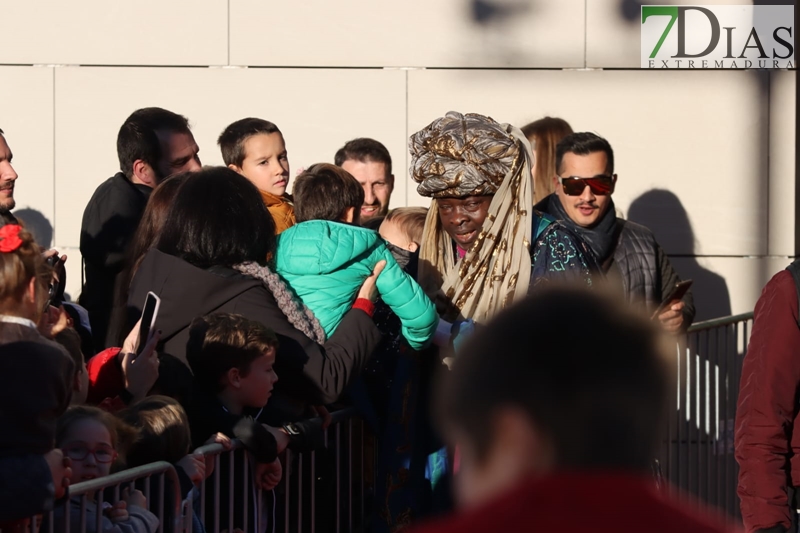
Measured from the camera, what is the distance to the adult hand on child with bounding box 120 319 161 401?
13.3 feet

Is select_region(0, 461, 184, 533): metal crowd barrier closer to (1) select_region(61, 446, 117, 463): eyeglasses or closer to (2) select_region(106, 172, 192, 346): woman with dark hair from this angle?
(1) select_region(61, 446, 117, 463): eyeglasses

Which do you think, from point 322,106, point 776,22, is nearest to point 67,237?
point 322,106

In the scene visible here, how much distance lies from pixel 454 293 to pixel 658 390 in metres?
3.28

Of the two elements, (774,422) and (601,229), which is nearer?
(774,422)

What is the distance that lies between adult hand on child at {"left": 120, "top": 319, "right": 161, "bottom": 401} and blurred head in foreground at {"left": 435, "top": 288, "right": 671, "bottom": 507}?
2.73 metres

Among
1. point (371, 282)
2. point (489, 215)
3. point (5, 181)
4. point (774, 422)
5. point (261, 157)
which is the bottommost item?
point (774, 422)

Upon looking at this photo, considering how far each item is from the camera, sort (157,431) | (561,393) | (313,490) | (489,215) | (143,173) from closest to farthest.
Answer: (561,393) → (157,431) → (489,215) → (313,490) → (143,173)

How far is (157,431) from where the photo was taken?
386 centimetres

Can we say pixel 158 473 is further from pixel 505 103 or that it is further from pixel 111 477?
pixel 505 103

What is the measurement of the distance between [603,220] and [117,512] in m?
3.57

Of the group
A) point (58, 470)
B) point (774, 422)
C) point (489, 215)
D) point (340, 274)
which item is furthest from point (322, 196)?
point (58, 470)

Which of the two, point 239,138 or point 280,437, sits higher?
point 239,138

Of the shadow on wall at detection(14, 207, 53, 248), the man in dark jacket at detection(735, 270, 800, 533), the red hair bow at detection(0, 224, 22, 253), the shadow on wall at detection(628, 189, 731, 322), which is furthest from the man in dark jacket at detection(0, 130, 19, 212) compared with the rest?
the shadow on wall at detection(628, 189, 731, 322)

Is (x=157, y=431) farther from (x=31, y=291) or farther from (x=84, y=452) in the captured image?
(x=31, y=291)
